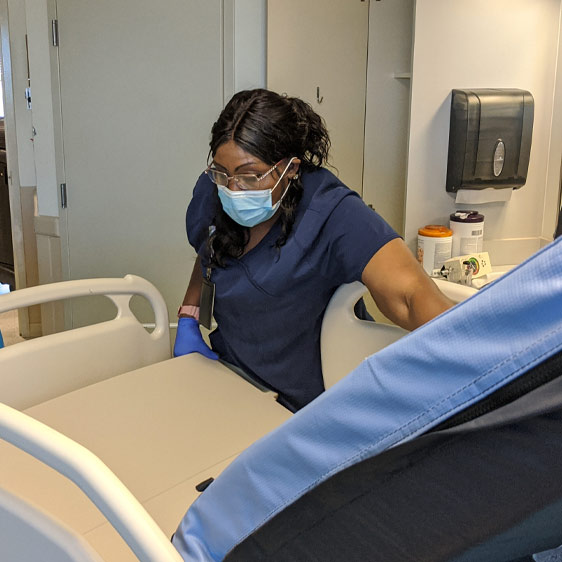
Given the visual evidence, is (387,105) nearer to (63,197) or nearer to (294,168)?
(63,197)

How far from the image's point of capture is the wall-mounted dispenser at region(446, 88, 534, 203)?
85.5 inches

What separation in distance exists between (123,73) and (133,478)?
70.7 inches

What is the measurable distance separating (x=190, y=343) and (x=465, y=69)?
4.28 ft

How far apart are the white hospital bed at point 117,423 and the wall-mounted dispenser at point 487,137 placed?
97 centimetres

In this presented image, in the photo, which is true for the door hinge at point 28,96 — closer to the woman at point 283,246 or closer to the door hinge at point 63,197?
the door hinge at point 63,197

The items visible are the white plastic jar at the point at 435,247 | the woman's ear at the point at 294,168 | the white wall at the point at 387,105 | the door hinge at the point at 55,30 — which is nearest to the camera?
the woman's ear at the point at 294,168

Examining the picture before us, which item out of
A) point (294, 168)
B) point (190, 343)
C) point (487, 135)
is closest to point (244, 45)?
point (487, 135)

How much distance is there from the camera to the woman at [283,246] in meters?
1.33

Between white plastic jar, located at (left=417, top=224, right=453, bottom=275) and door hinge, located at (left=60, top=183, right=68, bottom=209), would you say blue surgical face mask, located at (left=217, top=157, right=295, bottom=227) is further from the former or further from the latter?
door hinge, located at (left=60, top=183, right=68, bottom=209)

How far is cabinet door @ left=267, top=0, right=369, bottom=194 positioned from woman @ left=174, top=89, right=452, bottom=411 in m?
1.13

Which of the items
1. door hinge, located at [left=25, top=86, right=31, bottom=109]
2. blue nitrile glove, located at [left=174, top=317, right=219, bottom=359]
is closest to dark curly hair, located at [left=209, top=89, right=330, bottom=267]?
blue nitrile glove, located at [left=174, top=317, right=219, bottom=359]

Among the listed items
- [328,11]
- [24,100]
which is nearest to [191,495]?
[328,11]

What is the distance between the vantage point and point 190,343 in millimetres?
1604

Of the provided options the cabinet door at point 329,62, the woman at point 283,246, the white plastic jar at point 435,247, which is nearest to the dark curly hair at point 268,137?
the woman at point 283,246
